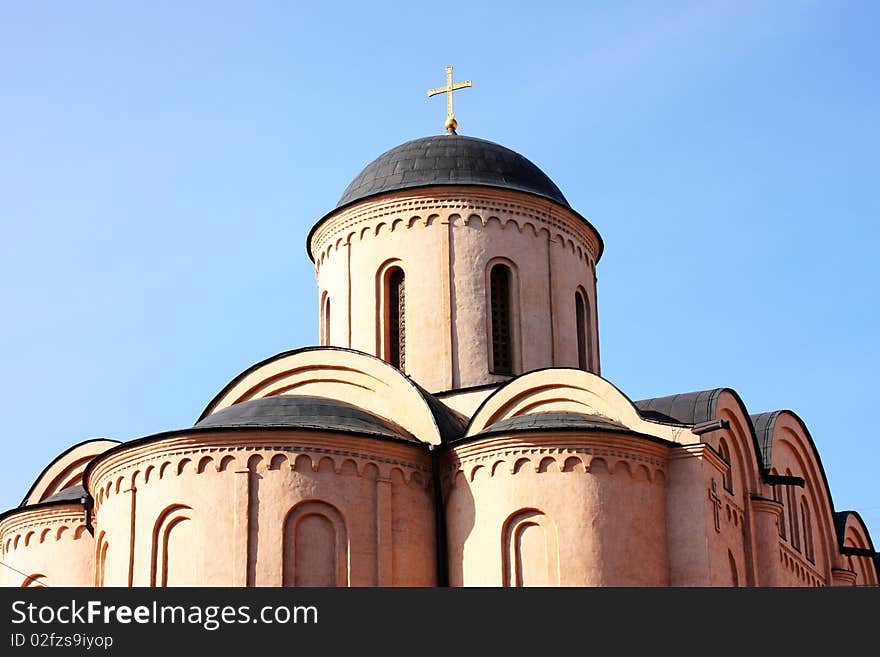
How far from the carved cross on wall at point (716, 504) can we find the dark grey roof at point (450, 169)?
560 cm

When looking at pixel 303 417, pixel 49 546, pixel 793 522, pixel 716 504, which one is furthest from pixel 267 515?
pixel 793 522

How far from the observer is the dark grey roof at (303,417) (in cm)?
1750

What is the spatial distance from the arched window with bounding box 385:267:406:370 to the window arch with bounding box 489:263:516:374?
48.1 inches

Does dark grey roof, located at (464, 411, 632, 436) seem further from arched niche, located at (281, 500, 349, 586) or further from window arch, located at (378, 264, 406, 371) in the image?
window arch, located at (378, 264, 406, 371)

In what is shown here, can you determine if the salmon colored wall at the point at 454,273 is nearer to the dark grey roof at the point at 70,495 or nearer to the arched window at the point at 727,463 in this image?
the arched window at the point at 727,463

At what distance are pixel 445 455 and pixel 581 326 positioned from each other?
4756 millimetres

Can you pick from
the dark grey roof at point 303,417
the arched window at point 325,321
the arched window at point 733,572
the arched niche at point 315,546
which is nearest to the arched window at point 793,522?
the arched window at point 733,572

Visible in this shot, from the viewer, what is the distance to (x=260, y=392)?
20156mm

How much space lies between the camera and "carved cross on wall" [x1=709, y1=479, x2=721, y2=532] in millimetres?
17781

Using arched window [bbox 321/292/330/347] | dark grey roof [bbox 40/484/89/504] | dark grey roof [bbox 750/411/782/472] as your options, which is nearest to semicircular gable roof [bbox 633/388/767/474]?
dark grey roof [bbox 750/411/782/472]
